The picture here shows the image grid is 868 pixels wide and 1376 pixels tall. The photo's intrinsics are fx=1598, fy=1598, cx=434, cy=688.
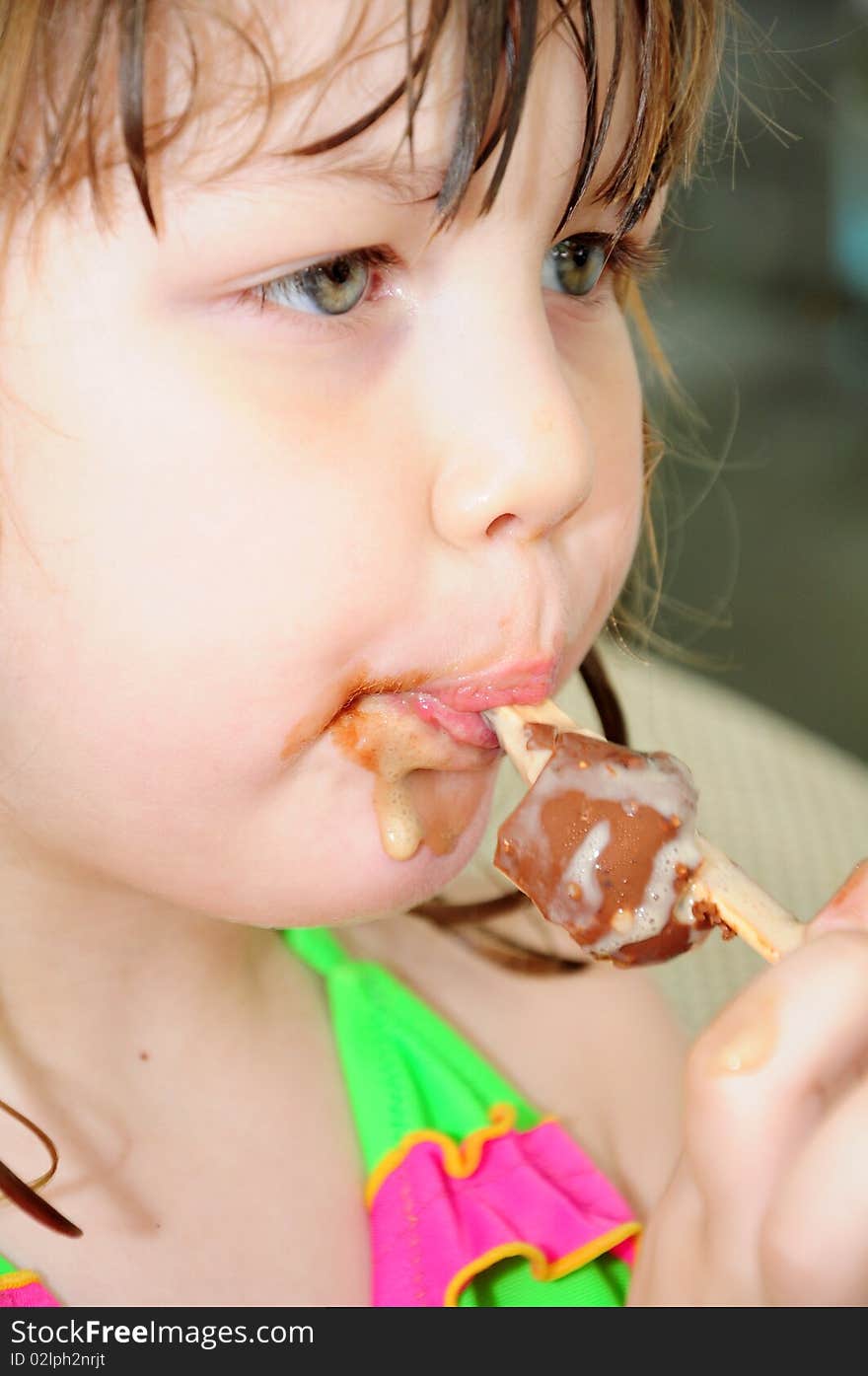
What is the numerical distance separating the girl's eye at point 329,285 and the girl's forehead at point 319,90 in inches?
2.1

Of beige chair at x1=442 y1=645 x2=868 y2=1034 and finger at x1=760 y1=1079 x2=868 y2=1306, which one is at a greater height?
finger at x1=760 y1=1079 x2=868 y2=1306

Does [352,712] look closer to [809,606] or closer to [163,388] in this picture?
[163,388]

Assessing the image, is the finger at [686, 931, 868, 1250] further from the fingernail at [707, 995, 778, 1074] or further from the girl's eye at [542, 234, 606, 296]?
the girl's eye at [542, 234, 606, 296]

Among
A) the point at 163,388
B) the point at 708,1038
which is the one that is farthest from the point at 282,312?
the point at 708,1038

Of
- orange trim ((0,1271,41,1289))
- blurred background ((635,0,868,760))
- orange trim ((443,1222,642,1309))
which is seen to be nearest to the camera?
orange trim ((0,1271,41,1289))

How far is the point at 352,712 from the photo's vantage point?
0.81m

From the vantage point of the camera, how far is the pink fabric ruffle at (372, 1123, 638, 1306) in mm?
987

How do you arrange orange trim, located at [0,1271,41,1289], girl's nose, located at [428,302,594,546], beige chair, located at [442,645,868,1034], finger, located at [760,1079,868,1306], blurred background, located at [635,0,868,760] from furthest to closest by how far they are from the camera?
blurred background, located at [635,0,868,760], beige chair, located at [442,645,868,1034], orange trim, located at [0,1271,41,1289], girl's nose, located at [428,302,594,546], finger, located at [760,1079,868,1306]

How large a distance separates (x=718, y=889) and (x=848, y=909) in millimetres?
66

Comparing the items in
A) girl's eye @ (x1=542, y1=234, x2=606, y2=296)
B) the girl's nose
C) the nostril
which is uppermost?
girl's eye @ (x1=542, y1=234, x2=606, y2=296)

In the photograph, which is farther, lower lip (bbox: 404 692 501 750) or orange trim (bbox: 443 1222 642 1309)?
orange trim (bbox: 443 1222 642 1309)

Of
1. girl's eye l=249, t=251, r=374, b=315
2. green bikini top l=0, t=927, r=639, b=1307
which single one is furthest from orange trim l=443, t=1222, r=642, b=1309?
girl's eye l=249, t=251, r=374, b=315

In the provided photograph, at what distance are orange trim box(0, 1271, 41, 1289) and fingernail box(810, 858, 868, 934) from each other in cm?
47
